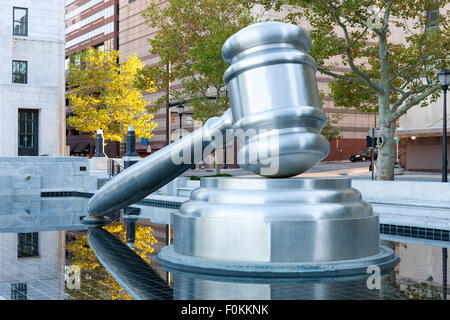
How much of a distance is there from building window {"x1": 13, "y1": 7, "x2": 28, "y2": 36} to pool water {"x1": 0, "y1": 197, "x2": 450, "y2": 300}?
2414 cm

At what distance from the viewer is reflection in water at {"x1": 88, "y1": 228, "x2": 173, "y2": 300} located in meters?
4.79

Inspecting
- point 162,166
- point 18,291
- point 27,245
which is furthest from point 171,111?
point 18,291

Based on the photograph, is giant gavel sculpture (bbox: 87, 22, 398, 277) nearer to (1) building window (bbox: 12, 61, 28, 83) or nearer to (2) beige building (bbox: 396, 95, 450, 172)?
(1) building window (bbox: 12, 61, 28, 83)

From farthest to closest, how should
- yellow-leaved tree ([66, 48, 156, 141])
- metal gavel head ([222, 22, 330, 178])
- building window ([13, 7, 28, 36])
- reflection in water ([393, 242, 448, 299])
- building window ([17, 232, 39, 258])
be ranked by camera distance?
yellow-leaved tree ([66, 48, 156, 141]), building window ([13, 7, 28, 36]), building window ([17, 232, 39, 258]), metal gavel head ([222, 22, 330, 178]), reflection in water ([393, 242, 448, 299])

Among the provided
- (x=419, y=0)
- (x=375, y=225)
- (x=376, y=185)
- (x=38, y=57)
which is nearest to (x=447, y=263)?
(x=375, y=225)

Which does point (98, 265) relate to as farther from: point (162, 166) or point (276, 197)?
point (276, 197)

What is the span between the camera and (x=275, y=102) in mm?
5484

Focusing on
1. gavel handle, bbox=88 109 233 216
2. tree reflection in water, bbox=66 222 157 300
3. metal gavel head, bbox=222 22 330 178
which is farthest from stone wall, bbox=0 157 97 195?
metal gavel head, bbox=222 22 330 178

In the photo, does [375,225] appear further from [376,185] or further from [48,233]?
[376,185]

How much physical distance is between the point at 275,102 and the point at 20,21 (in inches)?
1120

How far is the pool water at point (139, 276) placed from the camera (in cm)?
471

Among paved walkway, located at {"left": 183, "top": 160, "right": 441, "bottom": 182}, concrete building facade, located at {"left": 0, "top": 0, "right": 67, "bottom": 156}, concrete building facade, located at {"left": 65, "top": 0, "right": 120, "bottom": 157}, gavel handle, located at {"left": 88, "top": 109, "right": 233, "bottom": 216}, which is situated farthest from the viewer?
concrete building facade, located at {"left": 65, "top": 0, "right": 120, "bottom": 157}

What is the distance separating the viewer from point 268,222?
17.5 ft

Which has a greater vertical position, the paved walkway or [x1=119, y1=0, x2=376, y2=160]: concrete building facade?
[x1=119, y1=0, x2=376, y2=160]: concrete building facade
